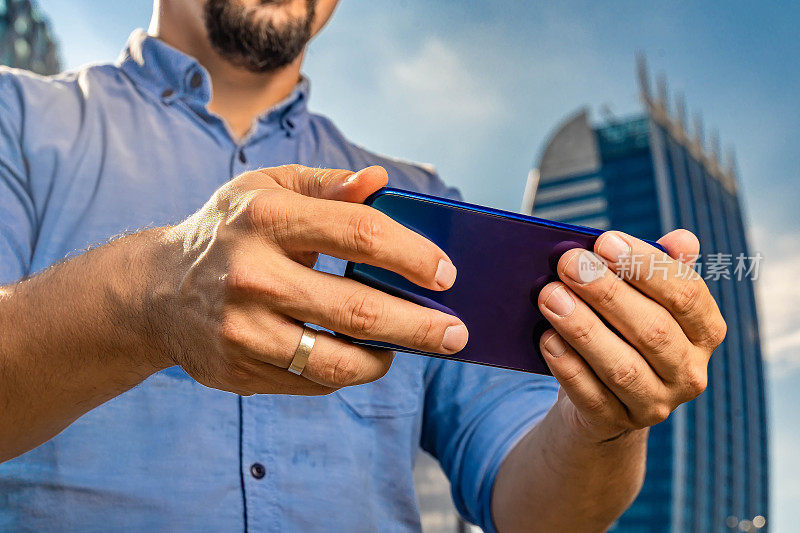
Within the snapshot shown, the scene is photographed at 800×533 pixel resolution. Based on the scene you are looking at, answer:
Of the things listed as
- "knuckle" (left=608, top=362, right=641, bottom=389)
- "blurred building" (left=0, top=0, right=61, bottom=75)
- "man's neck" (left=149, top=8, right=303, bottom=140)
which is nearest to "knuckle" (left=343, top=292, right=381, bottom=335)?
"knuckle" (left=608, top=362, right=641, bottom=389)

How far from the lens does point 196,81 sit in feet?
6.25

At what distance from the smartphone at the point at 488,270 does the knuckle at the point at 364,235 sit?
4.6 inches

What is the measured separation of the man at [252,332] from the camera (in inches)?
32.0

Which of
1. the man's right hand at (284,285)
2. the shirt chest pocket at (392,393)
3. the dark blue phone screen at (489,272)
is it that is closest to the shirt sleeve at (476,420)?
the shirt chest pocket at (392,393)

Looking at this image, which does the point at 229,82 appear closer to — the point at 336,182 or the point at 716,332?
the point at 336,182

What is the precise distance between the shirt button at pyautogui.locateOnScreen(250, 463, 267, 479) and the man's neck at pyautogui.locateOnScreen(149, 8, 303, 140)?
1034mm

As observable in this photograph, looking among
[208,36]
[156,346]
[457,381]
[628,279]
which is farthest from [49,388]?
[208,36]

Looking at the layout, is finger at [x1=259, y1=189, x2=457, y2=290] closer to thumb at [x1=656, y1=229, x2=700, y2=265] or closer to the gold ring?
the gold ring

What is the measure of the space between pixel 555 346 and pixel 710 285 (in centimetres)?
5880

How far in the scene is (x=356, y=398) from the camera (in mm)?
1659

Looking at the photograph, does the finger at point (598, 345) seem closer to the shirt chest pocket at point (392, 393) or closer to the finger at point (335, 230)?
the finger at point (335, 230)

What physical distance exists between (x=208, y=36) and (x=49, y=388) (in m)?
1.33

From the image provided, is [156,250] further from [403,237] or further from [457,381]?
[457,381]

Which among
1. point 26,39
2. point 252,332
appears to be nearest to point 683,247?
point 252,332
